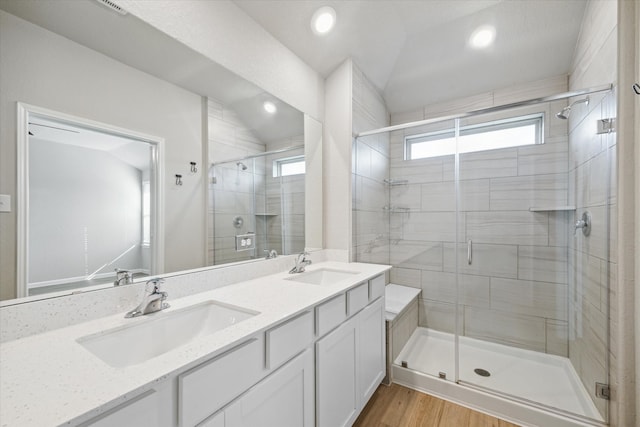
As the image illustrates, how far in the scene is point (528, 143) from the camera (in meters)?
2.18

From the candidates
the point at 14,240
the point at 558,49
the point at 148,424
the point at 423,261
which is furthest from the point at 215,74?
the point at 558,49

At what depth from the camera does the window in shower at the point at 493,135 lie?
2.17 meters

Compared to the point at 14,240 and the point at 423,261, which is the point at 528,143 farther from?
the point at 14,240

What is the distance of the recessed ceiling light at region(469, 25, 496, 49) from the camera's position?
2.13 m

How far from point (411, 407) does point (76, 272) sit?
1.99 meters

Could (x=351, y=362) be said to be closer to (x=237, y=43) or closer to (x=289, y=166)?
(x=289, y=166)

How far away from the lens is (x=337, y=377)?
1.34m

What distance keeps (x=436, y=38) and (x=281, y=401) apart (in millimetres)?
2722

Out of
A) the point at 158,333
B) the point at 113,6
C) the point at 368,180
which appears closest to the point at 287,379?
the point at 158,333

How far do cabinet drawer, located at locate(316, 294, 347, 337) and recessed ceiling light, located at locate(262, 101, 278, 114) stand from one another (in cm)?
130

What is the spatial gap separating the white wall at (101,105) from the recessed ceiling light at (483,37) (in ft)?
7.23

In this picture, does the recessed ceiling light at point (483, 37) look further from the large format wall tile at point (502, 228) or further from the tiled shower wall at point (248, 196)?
the tiled shower wall at point (248, 196)

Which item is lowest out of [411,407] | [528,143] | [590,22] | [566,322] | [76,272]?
[411,407]

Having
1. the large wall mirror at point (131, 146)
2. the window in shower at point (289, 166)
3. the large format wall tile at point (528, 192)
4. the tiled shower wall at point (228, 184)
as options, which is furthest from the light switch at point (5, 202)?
the large format wall tile at point (528, 192)
